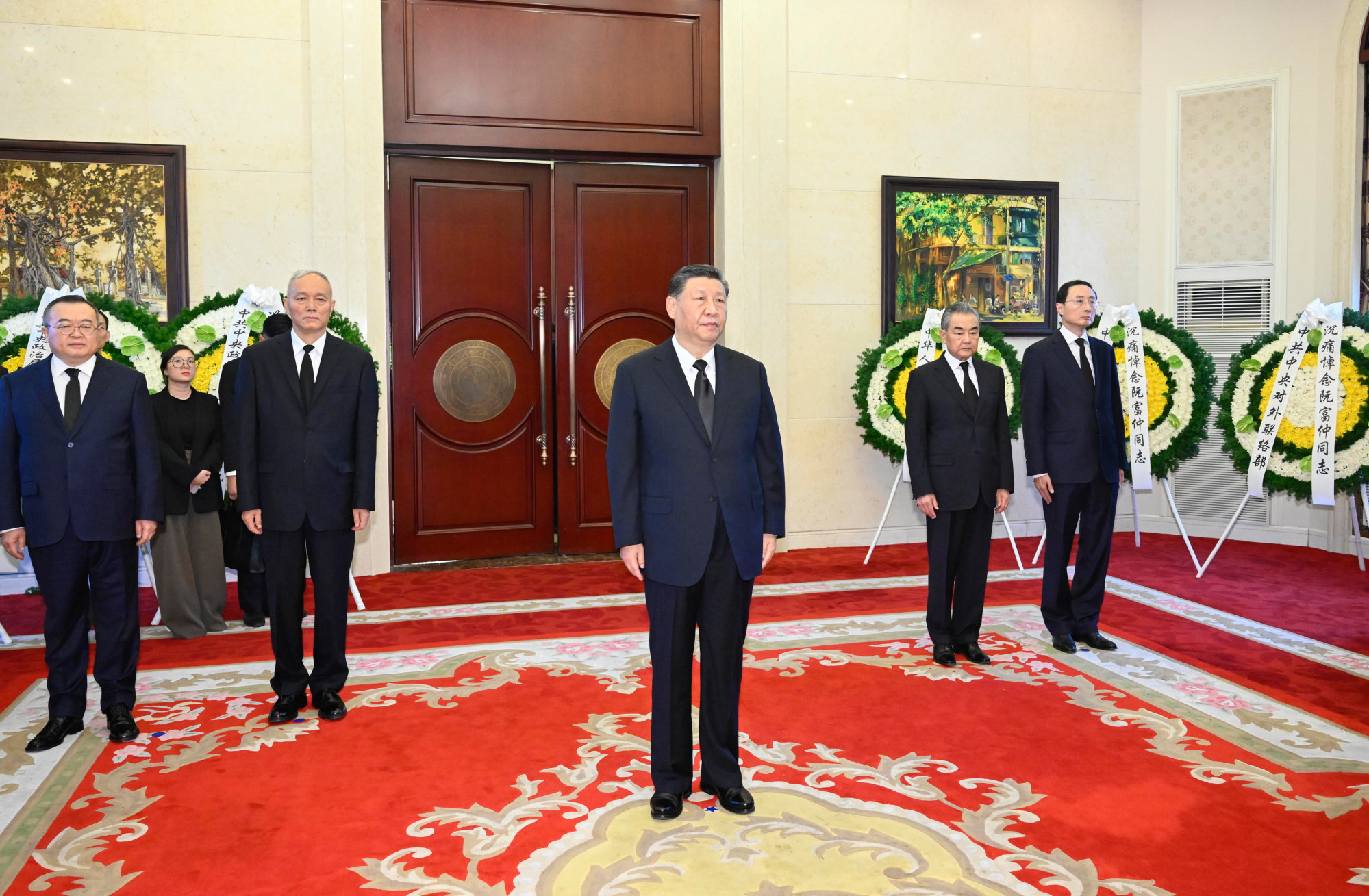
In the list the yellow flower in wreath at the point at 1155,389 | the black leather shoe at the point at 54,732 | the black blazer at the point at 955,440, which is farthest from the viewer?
the yellow flower in wreath at the point at 1155,389

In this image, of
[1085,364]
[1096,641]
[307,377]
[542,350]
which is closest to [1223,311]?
[1085,364]

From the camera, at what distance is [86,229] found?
681 centimetres

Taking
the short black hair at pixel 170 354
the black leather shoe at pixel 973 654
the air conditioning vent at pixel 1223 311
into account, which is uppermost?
the air conditioning vent at pixel 1223 311

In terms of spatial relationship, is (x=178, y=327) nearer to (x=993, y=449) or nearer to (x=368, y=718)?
(x=368, y=718)

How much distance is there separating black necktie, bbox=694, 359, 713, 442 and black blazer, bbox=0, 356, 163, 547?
7.36 feet

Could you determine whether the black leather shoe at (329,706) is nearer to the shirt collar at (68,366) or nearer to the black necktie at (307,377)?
the black necktie at (307,377)

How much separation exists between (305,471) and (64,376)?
0.94m

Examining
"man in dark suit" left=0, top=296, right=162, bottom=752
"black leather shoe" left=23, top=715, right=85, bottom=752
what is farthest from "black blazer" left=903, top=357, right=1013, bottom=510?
"black leather shoe" left=23, top=715, right=85, bottom=752

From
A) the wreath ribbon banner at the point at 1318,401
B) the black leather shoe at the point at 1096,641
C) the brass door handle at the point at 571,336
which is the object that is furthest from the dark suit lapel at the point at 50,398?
the wreath ribbon banner at the point at 1318,401

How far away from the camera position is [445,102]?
290 inches

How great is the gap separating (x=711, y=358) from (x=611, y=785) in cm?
144

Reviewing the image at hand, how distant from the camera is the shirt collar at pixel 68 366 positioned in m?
3.88

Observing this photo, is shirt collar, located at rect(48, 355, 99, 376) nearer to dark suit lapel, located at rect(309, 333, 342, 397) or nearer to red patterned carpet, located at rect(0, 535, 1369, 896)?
dark suit lapel, located at rect(309, 333, 342, 397)

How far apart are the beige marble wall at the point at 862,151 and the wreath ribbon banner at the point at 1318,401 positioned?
7.14 feet
